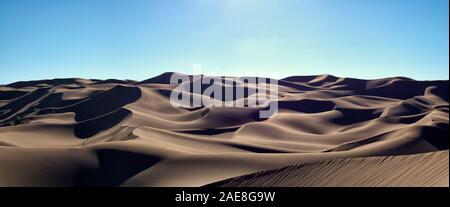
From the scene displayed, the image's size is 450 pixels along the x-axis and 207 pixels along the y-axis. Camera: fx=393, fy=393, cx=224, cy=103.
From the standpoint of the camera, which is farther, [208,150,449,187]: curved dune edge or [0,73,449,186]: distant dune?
[0,73,449,186]: distant dune

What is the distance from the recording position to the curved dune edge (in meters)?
9.20

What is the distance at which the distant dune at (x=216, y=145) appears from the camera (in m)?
11.2

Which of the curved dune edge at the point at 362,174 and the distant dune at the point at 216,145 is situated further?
the distant dune at the point at 216,145

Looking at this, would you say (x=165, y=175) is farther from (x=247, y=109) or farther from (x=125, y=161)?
(x=247, y=109)

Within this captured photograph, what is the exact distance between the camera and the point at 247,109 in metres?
41.3

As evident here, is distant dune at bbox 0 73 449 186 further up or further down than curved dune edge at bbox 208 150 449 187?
further down

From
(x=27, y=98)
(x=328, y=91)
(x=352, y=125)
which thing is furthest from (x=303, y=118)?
(x=27, y=98)

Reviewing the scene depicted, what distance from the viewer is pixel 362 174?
10.3m

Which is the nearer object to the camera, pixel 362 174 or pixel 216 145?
pixel 362 174

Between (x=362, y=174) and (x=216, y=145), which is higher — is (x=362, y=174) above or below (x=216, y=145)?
above

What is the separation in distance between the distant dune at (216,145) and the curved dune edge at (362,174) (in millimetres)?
27

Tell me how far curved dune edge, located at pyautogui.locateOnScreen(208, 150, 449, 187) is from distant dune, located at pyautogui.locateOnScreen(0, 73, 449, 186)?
1.1 inches

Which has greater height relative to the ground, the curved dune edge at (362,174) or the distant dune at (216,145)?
the curved dune edge at (362,174)

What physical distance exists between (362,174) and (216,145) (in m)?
13.5
